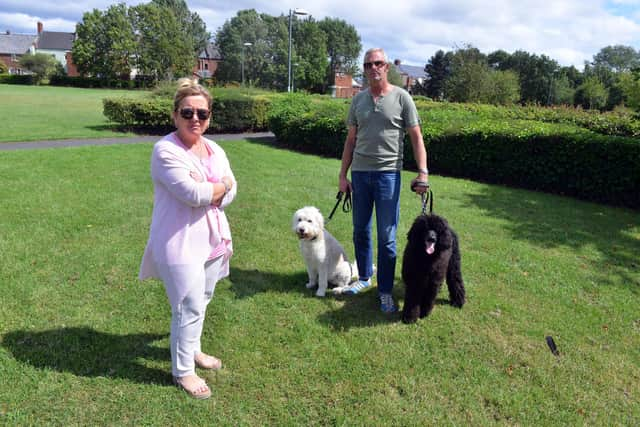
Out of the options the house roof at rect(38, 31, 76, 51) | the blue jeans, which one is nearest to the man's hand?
the blue jeans

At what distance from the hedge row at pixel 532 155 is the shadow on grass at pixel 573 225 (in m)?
0.47

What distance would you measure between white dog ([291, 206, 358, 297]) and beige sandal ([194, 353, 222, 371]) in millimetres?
1391

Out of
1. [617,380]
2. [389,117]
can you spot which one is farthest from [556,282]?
[389,117]

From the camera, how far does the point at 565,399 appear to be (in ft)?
Answer: 9.80

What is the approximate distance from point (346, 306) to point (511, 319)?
164 cm

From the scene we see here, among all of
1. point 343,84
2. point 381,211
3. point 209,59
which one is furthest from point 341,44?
point 381,211

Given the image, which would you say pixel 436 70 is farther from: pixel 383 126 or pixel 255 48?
pixel 383 126

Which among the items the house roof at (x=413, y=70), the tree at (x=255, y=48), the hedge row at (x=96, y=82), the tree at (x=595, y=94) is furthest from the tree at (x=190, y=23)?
the tree at (x=595, y=94)

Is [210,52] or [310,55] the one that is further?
[210,52]

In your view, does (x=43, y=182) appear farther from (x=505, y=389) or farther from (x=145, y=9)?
(x=145, y=9)

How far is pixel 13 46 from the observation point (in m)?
82.9

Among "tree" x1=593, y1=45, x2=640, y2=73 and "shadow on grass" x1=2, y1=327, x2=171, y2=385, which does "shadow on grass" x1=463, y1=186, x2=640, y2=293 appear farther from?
"tree" x1=593, y1=45, x2=640, y2=73

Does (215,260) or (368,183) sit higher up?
(368,183)

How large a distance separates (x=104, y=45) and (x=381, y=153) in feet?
217
